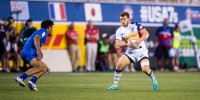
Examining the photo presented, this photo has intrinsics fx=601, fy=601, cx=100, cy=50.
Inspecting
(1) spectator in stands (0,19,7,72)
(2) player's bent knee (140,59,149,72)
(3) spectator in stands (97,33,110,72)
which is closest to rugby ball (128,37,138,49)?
(2) player's bent knee (140,59,149,72)

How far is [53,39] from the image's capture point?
28578 mm

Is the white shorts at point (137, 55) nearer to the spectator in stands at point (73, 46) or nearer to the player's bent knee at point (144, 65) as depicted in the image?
the player's bent knee at point (144, 65)

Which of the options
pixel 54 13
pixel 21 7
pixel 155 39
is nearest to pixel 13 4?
pixel 21 7

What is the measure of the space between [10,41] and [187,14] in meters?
10.9

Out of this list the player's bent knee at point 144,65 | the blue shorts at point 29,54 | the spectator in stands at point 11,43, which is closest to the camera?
the blue shorts at point 29,54

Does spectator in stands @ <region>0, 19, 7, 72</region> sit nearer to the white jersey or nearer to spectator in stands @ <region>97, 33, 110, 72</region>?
spectator in stands @ <region>97, 33, 110, 72</region>

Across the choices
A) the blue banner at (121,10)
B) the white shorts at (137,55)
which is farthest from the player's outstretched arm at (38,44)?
the blue banner at (121,10)

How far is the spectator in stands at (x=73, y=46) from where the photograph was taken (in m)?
28.5

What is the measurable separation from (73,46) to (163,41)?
475 centimetres

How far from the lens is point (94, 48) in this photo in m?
29.0

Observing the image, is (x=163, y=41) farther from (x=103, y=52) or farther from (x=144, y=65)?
(x=144, y=65)

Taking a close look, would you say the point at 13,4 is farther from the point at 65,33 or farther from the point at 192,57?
the point at 192,57

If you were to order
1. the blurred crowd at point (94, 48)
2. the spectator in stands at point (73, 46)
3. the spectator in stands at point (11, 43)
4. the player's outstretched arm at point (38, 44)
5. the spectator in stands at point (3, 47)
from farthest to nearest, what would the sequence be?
1. the spectator in stands at point (73, 46)
2. the blurred crowd at point (94, 48)
3. the spectator in stands at point (11, 43)
4. the spectator in stands at point (3, 47)
5. the player's outstretched arm at point (38, 44)

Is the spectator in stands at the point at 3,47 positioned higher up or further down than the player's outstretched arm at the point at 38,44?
further down
